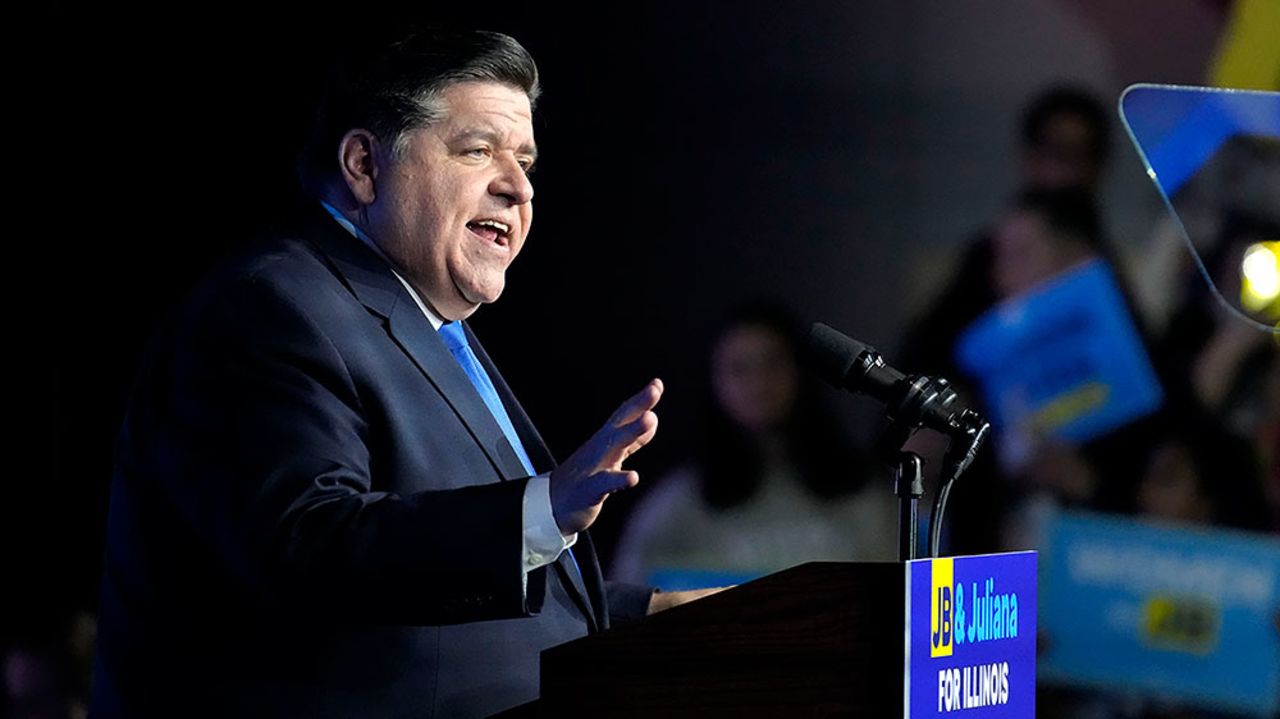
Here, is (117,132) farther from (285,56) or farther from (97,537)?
(97,537)

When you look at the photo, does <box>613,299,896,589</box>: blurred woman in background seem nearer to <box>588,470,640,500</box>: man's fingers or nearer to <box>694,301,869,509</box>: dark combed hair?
<box>694,301,869,509</box>: dark combed hair

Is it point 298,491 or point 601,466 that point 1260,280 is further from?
point 298,491

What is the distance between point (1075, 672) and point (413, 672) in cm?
329

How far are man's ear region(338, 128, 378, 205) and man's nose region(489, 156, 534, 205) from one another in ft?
0.55

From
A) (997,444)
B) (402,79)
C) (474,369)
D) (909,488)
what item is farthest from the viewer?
(997,444)

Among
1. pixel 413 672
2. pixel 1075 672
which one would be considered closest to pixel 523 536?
pixel 413 672

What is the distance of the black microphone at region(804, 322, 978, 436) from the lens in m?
1.98

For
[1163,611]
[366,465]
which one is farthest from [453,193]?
[1163,611]

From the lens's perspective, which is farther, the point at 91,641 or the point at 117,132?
the point at 117,132

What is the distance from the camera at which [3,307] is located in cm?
563

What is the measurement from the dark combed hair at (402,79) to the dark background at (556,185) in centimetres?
293

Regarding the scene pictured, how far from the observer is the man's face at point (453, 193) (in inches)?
93.5

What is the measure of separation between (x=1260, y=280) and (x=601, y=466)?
57.1 inches

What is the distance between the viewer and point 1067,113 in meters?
5.03
